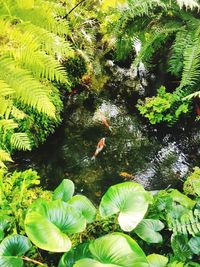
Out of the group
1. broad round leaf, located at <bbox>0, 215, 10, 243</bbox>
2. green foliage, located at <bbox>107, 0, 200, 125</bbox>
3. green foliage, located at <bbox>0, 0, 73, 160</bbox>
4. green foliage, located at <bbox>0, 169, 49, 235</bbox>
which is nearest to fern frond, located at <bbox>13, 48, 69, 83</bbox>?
green foliage, located at <bbox>0, 0, 73, 160</bbox>

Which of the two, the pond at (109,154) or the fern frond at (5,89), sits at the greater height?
the fern frond at (5,89)

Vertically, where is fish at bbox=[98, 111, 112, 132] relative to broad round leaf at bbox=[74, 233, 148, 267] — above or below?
below

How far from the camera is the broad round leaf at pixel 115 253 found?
1.32 metres

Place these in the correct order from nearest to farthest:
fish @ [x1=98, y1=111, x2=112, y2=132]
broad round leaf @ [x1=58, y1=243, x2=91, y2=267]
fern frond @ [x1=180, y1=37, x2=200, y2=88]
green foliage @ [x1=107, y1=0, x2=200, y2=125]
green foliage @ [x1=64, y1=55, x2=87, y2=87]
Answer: broad round leaf @ [x1=58, y1=243, x2=91, y2=267] < fern frond @ [x1=180, y1=37, x2=200, y2=88] < green foliage @ [x1=107, y1=0, x2=200, y2=125] < fish @ [x1=98, y1=111, x2=112, y2=132] < green foliage @ [x1=64, y1=55, x2=87, y2=87]

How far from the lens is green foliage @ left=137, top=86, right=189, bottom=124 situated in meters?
3.71

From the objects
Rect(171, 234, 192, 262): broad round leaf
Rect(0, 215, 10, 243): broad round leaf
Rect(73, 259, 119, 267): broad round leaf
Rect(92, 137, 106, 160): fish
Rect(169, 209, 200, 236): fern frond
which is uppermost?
Rect(73, 259, 119, 267): broad round leaf

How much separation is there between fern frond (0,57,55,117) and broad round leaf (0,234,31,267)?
1.18 metres

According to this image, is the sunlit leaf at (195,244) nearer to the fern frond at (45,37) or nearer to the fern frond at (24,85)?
the fern frond at (24,85)

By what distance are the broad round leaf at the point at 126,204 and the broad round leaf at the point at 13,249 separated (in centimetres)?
40

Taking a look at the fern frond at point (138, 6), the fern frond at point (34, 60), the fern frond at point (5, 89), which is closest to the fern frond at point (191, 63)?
the fern frond at point (138, 6)

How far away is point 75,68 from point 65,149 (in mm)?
1316

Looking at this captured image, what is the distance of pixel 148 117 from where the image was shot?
394cm

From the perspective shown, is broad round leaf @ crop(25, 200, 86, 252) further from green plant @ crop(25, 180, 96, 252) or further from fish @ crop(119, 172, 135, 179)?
fish @ crop(119, 172, 135, 179)

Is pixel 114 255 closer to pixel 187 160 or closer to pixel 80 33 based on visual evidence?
pixel 187 160
